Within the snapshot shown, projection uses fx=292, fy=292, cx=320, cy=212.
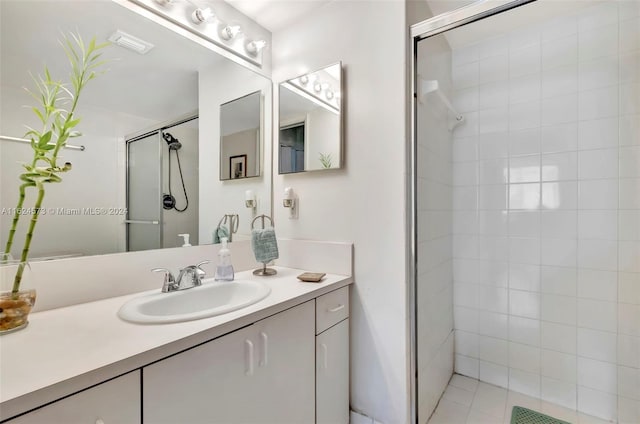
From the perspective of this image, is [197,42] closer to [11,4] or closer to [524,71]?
[11,4]

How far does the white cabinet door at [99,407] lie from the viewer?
22.6 inches

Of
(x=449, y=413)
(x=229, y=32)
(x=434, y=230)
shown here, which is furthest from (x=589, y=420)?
(x=229, y=32)

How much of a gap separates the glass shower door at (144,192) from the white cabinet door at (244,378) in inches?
25.4

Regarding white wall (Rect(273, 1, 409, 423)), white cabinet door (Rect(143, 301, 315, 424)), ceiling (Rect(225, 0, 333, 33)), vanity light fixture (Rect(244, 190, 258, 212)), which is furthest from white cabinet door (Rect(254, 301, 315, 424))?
ceiling (Rect(225, 0, 333, 33))

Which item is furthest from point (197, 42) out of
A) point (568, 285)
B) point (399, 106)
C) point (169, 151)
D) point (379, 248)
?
point (568, 285)

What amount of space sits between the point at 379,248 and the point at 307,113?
0.85 meters

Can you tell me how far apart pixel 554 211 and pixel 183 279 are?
208 cm

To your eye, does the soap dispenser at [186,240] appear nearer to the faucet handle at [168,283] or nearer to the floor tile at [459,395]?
the faucet handle at [168,283]

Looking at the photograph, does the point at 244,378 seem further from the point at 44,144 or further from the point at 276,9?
the point at 276,9

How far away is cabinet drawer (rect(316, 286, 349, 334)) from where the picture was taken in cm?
128

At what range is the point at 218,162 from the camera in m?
1.60

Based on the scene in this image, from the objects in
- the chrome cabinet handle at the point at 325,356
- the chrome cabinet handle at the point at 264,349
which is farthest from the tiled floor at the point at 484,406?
the chrome cabinet handle at the point at 264,349

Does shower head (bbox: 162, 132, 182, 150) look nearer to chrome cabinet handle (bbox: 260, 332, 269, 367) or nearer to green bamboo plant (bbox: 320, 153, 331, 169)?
green bamboo plant (bbox: 320, 153, 331, 169)

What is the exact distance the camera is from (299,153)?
5.50ft
